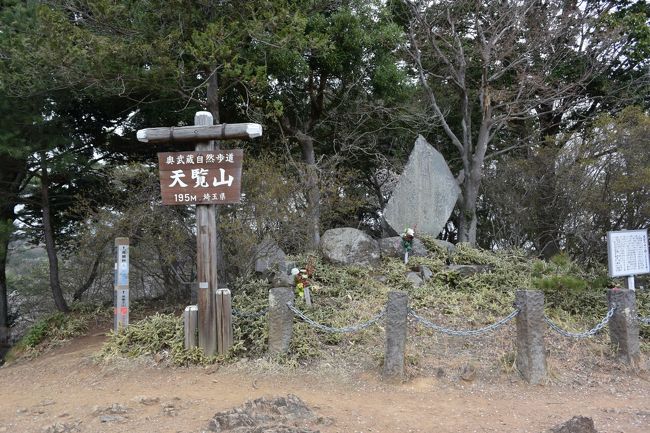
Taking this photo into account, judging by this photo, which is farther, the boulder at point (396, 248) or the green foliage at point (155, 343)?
the boulder at point (396, 248)

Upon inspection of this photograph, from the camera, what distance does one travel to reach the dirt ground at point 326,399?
435 cm

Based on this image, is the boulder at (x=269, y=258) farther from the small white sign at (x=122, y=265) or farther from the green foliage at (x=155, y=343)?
the small white sign at (x=122, y=265)

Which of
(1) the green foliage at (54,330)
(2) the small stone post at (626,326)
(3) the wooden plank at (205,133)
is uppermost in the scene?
(3) the wooden plank at (205,133)

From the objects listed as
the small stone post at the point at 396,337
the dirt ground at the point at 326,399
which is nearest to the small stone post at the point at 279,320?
the dirt ground at the point at 326,399

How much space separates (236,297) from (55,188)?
6025 mm

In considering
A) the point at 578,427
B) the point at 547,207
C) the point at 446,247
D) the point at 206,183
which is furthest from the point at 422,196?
the point at 578,427

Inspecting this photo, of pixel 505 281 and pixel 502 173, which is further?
pixel 502 173

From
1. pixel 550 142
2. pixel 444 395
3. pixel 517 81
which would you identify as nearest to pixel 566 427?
pixel 444 395

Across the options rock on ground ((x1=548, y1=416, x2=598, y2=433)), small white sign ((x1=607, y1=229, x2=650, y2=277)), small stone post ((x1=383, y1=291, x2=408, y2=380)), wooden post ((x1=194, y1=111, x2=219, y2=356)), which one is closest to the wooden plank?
wooden post ((x1=194, y1=111, x2=219, y2=356))

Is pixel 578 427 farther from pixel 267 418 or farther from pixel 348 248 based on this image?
pixel 348 248

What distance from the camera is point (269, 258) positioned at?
29.1ft

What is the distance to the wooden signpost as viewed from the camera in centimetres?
627

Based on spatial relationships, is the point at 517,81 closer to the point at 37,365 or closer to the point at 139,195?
the point at 139,195

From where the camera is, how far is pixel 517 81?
40.3 ft
